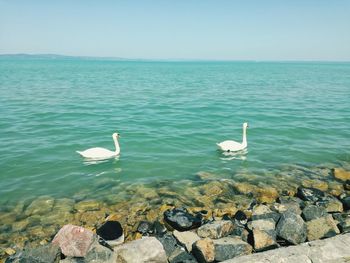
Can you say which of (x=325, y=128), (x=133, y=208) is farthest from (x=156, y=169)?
(x=325, y=128)

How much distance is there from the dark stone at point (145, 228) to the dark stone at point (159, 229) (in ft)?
0.37

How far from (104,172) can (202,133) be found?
8570 millimetres

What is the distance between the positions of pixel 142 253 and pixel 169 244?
3.59ft

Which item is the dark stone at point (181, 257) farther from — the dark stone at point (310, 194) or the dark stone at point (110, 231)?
the dark stone at point (310, 194)

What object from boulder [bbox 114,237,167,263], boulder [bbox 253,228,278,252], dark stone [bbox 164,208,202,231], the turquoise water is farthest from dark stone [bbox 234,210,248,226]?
the turquoise water

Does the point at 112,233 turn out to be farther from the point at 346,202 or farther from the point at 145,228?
the point at 346,202

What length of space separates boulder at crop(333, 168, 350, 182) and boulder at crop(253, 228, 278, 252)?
6.54 m

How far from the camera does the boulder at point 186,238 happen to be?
27.9ft

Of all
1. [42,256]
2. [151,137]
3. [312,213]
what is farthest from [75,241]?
[151,137]

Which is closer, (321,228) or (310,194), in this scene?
(321,228)

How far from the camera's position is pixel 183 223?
9.26 m

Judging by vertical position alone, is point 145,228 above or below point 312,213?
below

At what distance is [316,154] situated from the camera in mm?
16953

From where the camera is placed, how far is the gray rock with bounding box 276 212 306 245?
28.0ft
